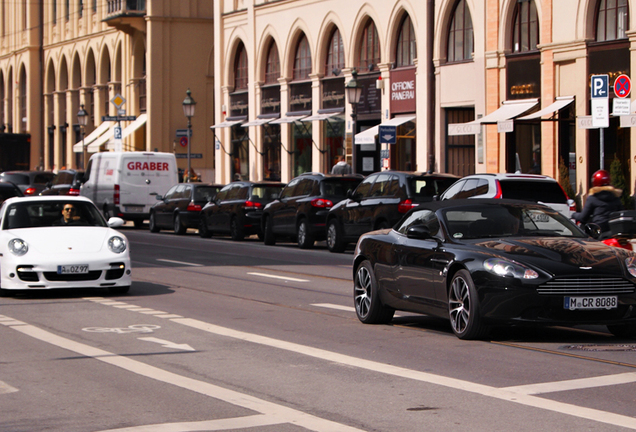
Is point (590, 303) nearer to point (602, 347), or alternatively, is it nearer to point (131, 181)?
point (602, 347)

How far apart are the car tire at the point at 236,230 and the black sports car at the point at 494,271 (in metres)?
17.5

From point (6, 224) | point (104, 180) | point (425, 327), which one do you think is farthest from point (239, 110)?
point (425, 327)

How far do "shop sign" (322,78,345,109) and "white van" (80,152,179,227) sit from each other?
7.79 metres

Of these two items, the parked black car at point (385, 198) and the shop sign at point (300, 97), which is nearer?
the parked black car at point (385, 198)

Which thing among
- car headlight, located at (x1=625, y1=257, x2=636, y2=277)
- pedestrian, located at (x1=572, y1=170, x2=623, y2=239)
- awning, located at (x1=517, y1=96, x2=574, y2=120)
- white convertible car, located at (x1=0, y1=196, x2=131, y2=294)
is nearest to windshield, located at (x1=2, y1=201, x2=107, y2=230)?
white convertible car, located at (x1=0, y1=196, x2=131, y2=294)

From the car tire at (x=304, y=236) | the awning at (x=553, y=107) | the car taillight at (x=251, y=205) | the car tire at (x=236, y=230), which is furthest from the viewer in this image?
the awning at (x=553, y=107)

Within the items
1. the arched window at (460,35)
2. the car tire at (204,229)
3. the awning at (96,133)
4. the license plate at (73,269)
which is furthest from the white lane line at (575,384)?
the awning at (96,133)

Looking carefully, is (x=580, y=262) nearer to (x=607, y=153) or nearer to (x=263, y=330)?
(x=263, y=330)

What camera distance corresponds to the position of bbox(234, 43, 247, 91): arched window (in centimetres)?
4991

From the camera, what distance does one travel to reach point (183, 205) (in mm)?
32781

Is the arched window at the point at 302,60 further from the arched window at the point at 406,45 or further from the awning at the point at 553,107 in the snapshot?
the awning at the point at 553,107

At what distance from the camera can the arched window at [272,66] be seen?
46656 millimetres

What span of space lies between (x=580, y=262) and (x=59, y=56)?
67535 mm

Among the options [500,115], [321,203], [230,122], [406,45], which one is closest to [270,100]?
[230,122]
